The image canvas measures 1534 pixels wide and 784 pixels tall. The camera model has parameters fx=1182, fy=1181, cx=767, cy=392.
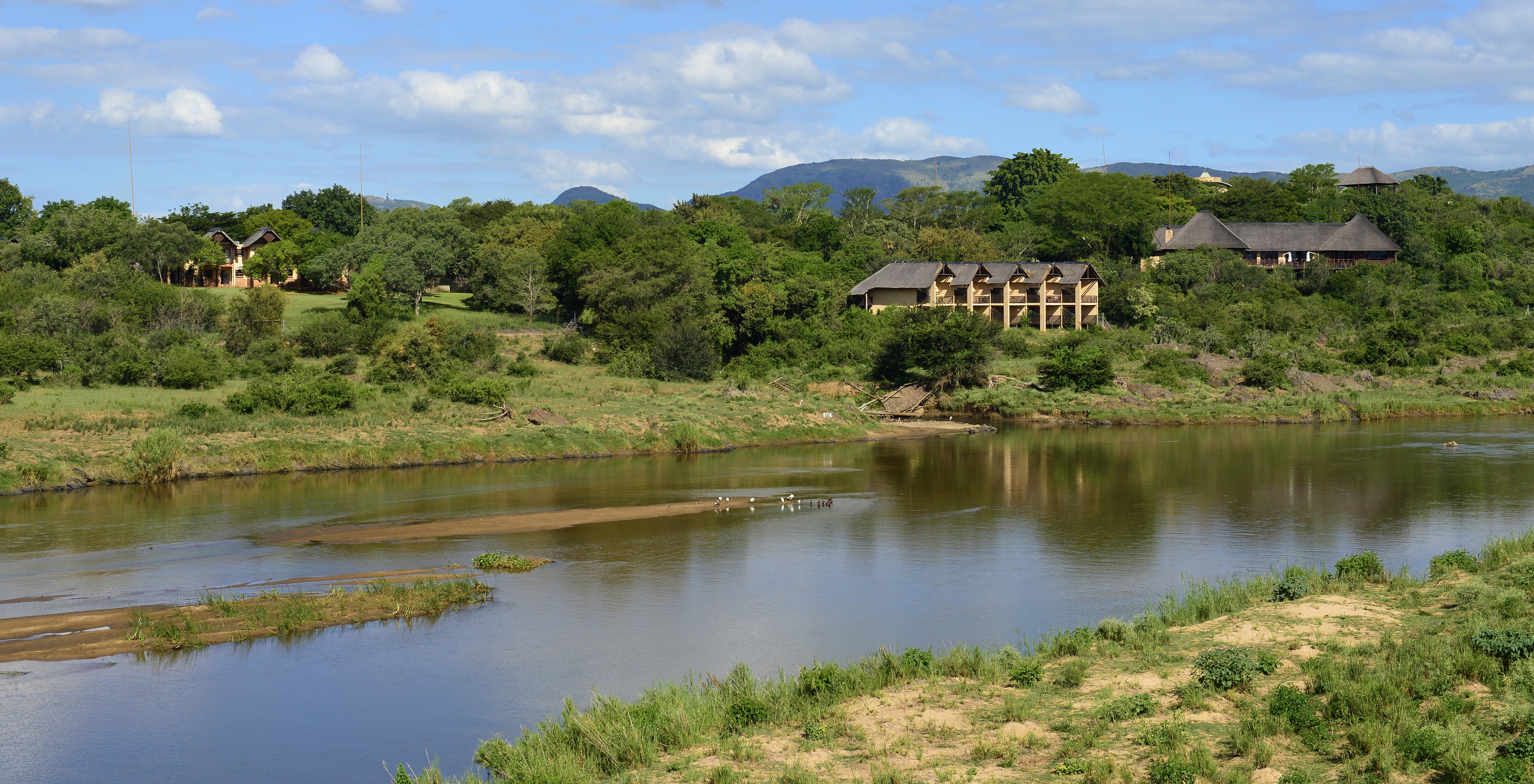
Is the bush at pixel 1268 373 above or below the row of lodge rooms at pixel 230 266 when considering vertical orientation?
below

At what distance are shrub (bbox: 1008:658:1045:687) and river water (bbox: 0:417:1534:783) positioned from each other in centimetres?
310

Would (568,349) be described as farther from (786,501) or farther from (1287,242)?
(1287,242)

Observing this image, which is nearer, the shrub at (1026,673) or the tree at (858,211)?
the shrub at (1026,673)

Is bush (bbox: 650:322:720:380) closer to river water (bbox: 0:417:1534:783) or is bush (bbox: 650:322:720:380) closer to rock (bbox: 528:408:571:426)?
rock (bbox: 528:408:571:426)

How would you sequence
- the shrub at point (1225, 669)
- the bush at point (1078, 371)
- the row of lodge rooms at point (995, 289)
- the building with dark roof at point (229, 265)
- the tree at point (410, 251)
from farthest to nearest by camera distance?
the building with dark roof at point (229, 265), the row of lodge rooms at point (995, 289), the tree at point (410, 251), the bush at point (1078, 371), the shrub at point (1225, 669)

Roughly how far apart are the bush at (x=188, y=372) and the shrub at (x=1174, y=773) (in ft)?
145

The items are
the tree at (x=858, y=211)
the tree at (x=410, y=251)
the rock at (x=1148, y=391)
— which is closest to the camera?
the rock at (x=1148, y=391)

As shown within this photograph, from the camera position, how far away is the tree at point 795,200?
115 meters

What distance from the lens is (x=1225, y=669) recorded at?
45.8 feet

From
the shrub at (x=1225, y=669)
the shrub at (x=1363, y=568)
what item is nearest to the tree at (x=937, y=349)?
the shrub at (x=1363, y=568)

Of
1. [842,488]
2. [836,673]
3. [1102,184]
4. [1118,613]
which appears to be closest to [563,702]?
[836,673]

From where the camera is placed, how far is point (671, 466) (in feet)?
136

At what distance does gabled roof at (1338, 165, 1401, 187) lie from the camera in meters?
107

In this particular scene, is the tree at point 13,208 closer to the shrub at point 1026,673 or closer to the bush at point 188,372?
the bush at point 188,372
